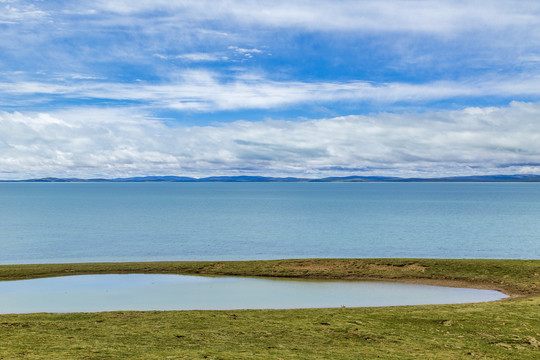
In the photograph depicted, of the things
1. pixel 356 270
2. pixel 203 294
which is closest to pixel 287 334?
pixel 203 294

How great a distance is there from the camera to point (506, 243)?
67500mm

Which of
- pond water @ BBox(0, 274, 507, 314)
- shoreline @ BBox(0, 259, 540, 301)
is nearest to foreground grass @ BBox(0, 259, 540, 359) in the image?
pond water @ BBox(0, 274, 507, 314)

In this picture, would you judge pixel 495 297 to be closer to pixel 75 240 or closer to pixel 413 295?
pixel 413 295

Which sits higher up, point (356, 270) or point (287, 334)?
point (356, 270)

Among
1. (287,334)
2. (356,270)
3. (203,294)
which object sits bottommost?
(203,294)

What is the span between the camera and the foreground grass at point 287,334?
17.9 meters

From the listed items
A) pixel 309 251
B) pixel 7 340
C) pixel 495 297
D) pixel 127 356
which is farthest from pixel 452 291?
pixel 7 340

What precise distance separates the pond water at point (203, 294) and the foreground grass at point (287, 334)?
6025 mm

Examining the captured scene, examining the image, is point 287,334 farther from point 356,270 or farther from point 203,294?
point 356,270

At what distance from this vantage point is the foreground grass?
1794 cm

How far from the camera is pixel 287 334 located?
Answer: 21453 mm

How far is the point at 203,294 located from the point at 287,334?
17420 mm

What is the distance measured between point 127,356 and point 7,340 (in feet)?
22.2

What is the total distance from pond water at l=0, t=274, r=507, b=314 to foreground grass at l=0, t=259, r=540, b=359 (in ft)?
19.8
